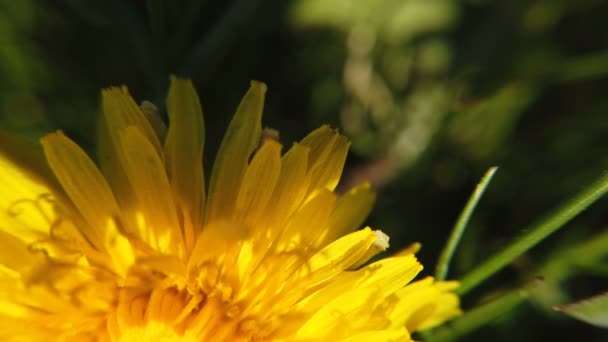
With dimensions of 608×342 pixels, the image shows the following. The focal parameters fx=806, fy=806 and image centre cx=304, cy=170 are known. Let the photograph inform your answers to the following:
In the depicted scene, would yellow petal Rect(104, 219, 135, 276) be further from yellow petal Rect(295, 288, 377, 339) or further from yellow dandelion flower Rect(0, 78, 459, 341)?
yellow petal Rect(295, 288, 377, 339)

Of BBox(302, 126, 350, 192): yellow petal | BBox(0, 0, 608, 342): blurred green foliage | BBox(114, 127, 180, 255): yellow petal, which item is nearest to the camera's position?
BBox(114, 127, 180, 255): yellow petal

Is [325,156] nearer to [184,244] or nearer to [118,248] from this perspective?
[184,244]

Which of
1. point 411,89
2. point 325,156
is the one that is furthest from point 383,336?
point 411,89

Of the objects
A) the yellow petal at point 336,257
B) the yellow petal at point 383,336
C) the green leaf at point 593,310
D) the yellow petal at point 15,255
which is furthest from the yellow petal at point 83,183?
the green leaf at point 593,310

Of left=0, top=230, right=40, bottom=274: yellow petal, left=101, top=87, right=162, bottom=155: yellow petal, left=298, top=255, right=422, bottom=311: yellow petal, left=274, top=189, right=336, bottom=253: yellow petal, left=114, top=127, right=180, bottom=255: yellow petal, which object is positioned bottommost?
left=298, top=255, right=422, bottom=311: yellow petal

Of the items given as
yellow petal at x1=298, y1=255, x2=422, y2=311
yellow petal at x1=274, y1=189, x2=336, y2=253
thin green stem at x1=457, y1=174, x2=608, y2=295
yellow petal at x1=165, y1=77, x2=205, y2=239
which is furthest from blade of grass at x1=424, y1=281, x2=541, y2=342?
yellow petal at x1=165, y1=77, x2=205, y2=239

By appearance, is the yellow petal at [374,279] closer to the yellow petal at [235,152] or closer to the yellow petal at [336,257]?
the yellow petal at [336,257]

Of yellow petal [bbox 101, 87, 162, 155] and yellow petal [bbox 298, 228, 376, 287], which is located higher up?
yellow petal [bbox 101, 87, 162, 155]

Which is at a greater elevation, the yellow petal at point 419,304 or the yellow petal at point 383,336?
the yellow petal at point 419,304

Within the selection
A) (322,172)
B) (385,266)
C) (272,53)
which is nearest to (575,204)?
(385,266)
